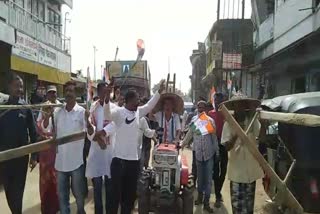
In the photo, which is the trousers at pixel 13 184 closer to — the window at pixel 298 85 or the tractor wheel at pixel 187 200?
the tractor wheel at pixel 187 200

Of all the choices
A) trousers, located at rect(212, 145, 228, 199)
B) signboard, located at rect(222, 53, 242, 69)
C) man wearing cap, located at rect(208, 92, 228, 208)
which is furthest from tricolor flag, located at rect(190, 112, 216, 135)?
signboard, located at rect(222, 53, 242, 69)

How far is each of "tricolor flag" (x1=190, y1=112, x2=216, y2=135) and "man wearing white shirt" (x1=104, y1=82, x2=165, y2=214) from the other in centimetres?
190

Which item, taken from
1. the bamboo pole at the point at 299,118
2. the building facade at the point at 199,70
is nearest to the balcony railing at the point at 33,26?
the bamboo pole at the point at 299,118

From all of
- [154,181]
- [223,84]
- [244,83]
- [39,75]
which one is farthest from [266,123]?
[223,84]

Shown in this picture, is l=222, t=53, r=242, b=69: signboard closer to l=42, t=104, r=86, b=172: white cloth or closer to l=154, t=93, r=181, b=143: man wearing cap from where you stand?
l=154, t=93, r=181, b=143: man wearing cap

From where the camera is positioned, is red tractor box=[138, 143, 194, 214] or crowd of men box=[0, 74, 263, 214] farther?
red tractor box=[138, 143, 194, 214]

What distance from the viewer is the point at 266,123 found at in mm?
6449

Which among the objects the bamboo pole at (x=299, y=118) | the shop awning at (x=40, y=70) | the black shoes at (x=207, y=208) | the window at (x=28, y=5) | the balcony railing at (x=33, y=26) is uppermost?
the window at (x=28, y=5)

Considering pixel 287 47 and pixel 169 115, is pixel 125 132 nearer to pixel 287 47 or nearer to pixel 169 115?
pixel 169 115

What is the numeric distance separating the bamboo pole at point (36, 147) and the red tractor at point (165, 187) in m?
1.16

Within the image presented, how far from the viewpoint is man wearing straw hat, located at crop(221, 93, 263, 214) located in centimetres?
575

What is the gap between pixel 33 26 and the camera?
65.9 feet

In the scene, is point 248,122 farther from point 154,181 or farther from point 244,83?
point 244,83

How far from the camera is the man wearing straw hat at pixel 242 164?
5.75m
